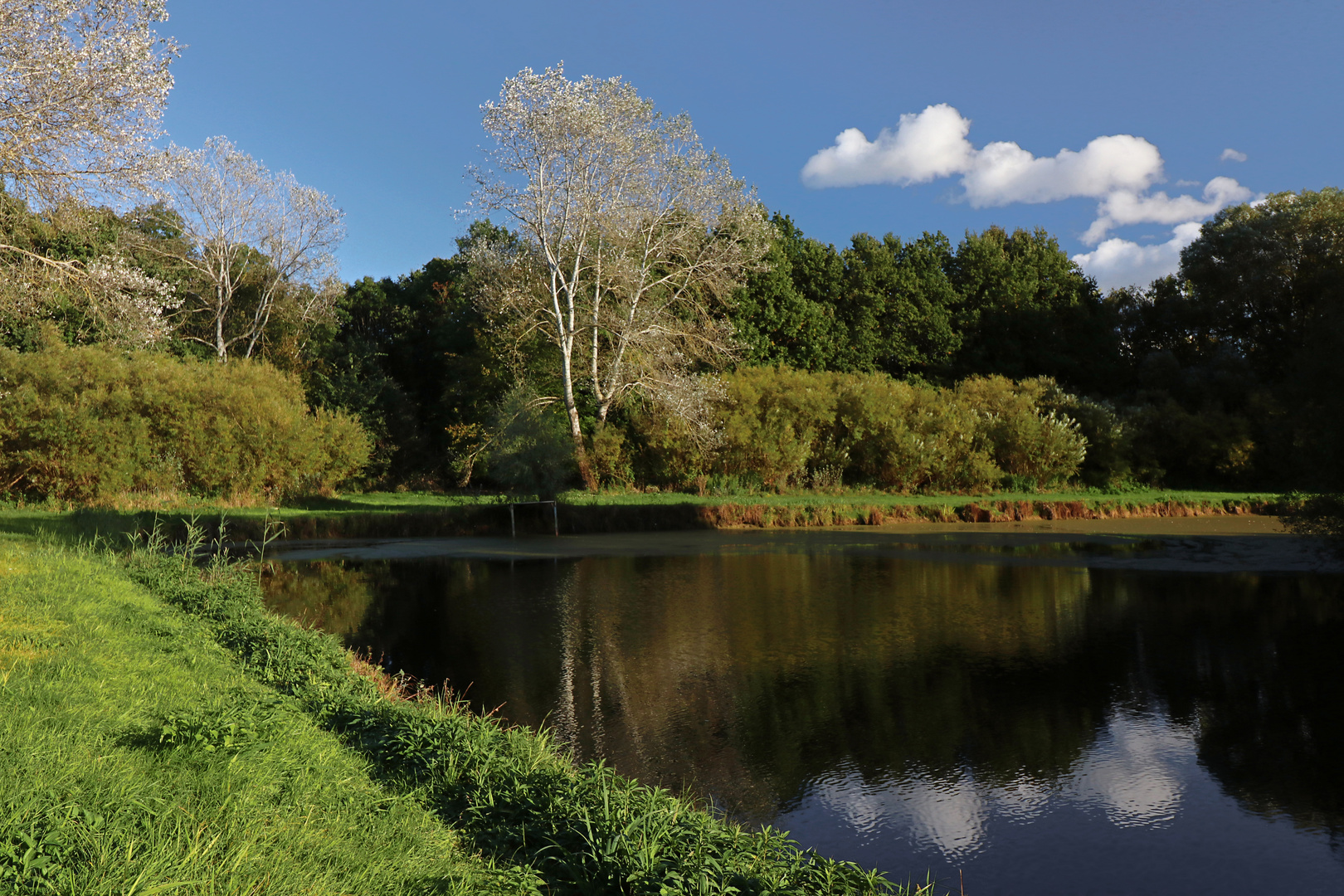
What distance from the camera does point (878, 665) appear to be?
10281 millimetres

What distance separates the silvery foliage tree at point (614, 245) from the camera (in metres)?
28.0

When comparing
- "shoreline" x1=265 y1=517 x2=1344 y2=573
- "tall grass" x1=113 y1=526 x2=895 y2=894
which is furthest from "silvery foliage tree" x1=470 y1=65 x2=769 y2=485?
"tall grass" x1=113 y1=526 x2=895 y2=894

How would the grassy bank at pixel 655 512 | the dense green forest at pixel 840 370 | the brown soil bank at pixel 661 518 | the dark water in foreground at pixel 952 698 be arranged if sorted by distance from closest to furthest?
the dark water in foreground at pixel 952 698, the grassy bank at pixel 655 512, the brown soil bank at pixel 661 518, the dense green forest at pixel 840 370

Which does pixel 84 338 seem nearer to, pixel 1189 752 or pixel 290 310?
pixel 290 310

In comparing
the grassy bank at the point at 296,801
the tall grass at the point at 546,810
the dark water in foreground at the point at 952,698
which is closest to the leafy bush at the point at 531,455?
the dark water in foreground at the point at 952,698

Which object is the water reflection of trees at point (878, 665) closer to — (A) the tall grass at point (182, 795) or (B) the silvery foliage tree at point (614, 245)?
(A) the tall grass at point (182, 795)

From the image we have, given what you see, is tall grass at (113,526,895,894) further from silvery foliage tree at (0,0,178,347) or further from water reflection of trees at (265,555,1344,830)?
silvery foliage tree at (0,0,178,347)

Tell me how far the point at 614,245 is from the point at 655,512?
10.8 m

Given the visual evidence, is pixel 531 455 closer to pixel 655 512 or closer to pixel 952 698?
pixel 655 512

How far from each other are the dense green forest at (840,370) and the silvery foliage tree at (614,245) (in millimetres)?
1067

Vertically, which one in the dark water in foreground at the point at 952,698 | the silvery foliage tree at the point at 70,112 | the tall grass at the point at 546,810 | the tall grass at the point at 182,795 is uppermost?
the silvery foliage tree at the point at 70,112

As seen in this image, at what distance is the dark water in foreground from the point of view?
19.9 feet

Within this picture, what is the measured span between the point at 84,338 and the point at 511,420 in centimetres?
1623

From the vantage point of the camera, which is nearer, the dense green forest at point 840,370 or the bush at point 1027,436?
the dense green forest at point 840,370
